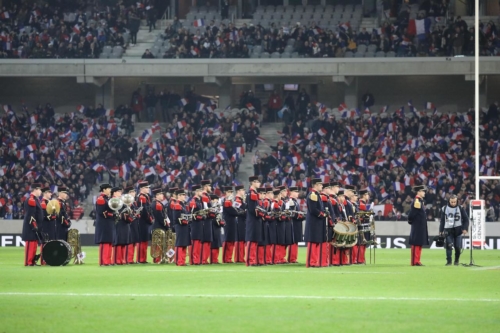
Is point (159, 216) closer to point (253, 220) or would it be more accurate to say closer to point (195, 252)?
point (195, 252)

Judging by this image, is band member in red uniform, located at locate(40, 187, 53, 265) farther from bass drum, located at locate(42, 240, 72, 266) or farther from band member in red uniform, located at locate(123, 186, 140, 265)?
band member in red uniform, located at locate(123, 186, 140, 265)

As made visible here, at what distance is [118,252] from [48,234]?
5.76 feet

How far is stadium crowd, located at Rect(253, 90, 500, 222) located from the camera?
40.7m

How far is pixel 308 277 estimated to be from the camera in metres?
22.2

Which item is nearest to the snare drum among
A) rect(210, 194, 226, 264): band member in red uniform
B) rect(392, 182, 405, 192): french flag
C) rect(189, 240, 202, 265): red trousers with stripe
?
rect(210, 194, 226, 264): band member in red uniform

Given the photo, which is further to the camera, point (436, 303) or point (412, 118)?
point (412, 118)

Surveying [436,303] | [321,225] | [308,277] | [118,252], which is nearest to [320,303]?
[436,303]

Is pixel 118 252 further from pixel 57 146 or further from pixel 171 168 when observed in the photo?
pixel 57 146

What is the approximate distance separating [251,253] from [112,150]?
2028 centimetres

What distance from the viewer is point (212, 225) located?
89.2 feet

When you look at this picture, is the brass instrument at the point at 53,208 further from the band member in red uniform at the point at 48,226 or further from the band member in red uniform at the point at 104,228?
the band member in red uniform at the point at 104,228

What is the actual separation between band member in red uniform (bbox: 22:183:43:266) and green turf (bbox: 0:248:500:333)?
4.02 ft

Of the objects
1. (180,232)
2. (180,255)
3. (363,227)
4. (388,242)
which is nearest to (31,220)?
(180,232)

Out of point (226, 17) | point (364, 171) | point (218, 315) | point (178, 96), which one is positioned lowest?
point (218, 315)
